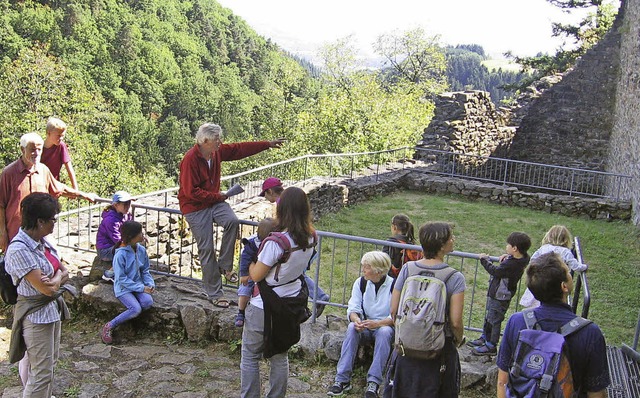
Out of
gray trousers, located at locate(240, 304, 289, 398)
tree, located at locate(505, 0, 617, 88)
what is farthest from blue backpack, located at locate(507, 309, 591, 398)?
tree, located at locate(505, 0, 617, 88)

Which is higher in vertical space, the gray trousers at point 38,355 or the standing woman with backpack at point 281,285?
the standing woman with backpack at point 281,285

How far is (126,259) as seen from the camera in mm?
5234

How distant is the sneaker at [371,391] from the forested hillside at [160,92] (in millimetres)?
18126

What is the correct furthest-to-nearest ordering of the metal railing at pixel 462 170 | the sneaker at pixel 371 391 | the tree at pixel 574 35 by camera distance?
the tree at pixel 574 35
the metal railing at pixel 462 170
the sneaker at pixel 371 391

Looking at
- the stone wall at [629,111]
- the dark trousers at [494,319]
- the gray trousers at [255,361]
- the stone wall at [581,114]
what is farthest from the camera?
the stone wall at [581,114]

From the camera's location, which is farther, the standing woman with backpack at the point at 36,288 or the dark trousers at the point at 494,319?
the dark trousers at the point at 494,319

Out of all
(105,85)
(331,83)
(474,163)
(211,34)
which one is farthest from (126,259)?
(211,34)

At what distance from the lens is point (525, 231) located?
11148 mm

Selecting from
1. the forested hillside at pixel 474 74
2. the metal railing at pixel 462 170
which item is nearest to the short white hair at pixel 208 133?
the metal railing at pixel 462 170

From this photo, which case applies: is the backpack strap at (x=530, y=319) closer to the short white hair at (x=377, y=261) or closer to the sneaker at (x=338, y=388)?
the short white hair at (x=377, y=261)

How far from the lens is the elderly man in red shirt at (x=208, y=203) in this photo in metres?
5.21

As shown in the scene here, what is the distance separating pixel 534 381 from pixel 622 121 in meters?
14.2

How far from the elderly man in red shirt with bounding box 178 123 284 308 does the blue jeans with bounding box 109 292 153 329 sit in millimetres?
Answer: 561

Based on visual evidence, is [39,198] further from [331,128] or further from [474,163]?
[331,128]
